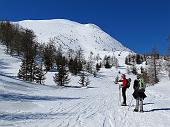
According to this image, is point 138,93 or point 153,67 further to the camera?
point 153,67

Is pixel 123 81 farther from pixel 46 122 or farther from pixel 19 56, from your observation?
pixel 19 56

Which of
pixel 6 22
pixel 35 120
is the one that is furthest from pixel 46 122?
pixel 6 22

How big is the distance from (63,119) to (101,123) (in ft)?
5.39

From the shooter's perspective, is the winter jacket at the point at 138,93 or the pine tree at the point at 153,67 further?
the pine tree at the point at 153,67

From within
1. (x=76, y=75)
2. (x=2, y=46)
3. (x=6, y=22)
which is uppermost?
(x=6, y=22)

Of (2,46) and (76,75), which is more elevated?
(2,46)

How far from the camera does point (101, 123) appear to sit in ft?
44.3

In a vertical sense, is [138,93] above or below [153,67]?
below

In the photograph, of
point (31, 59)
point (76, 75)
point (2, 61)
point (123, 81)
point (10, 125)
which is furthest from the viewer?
point (76, 75)

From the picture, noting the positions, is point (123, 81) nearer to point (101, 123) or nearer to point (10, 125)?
point (101, 123)

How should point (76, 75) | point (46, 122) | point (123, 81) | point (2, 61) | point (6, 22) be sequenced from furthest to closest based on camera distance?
point (6, 22) < point (76, 75) < point (2, 61) < point (123, 81) < point (46, 122)

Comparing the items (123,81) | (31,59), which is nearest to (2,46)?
(31,59)

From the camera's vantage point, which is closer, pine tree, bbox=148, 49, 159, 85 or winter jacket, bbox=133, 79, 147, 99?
winter jacket, bbox=133, 79, 147, 99

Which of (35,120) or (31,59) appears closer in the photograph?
(35,120)
